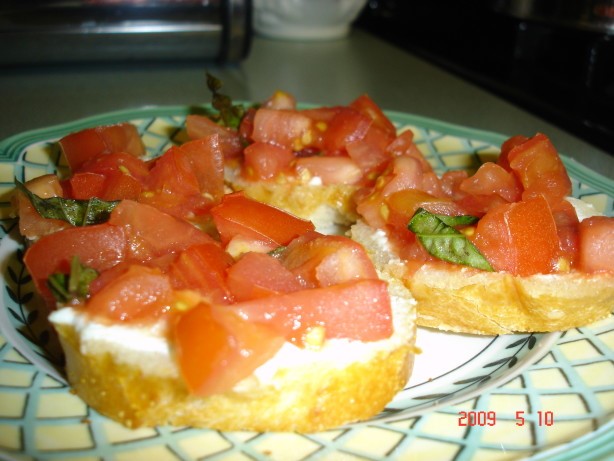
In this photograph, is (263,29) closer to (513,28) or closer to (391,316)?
(513,28)

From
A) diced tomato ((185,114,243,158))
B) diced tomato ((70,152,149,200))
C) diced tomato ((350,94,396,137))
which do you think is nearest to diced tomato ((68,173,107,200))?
diced tomato ((70,152,149,200))

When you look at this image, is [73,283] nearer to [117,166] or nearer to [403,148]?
[117,166]

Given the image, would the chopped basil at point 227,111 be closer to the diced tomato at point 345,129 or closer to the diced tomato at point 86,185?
the diced tomato at point 345,129

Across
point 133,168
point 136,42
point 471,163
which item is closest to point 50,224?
point 133,168

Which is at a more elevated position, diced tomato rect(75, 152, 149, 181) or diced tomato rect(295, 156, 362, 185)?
diced tomato rect(75, 152, 149, 181)

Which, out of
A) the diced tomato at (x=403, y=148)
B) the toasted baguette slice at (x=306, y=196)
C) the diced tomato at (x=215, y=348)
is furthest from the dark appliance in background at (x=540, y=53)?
the diced tomato at (x=215, y=348)

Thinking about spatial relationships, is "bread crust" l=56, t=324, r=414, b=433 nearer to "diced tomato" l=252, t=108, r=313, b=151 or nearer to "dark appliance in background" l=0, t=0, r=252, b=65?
"diced tomato" l=252, t=108, r=313, b=151

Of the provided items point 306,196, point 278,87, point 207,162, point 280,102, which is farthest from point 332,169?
point 278,87
